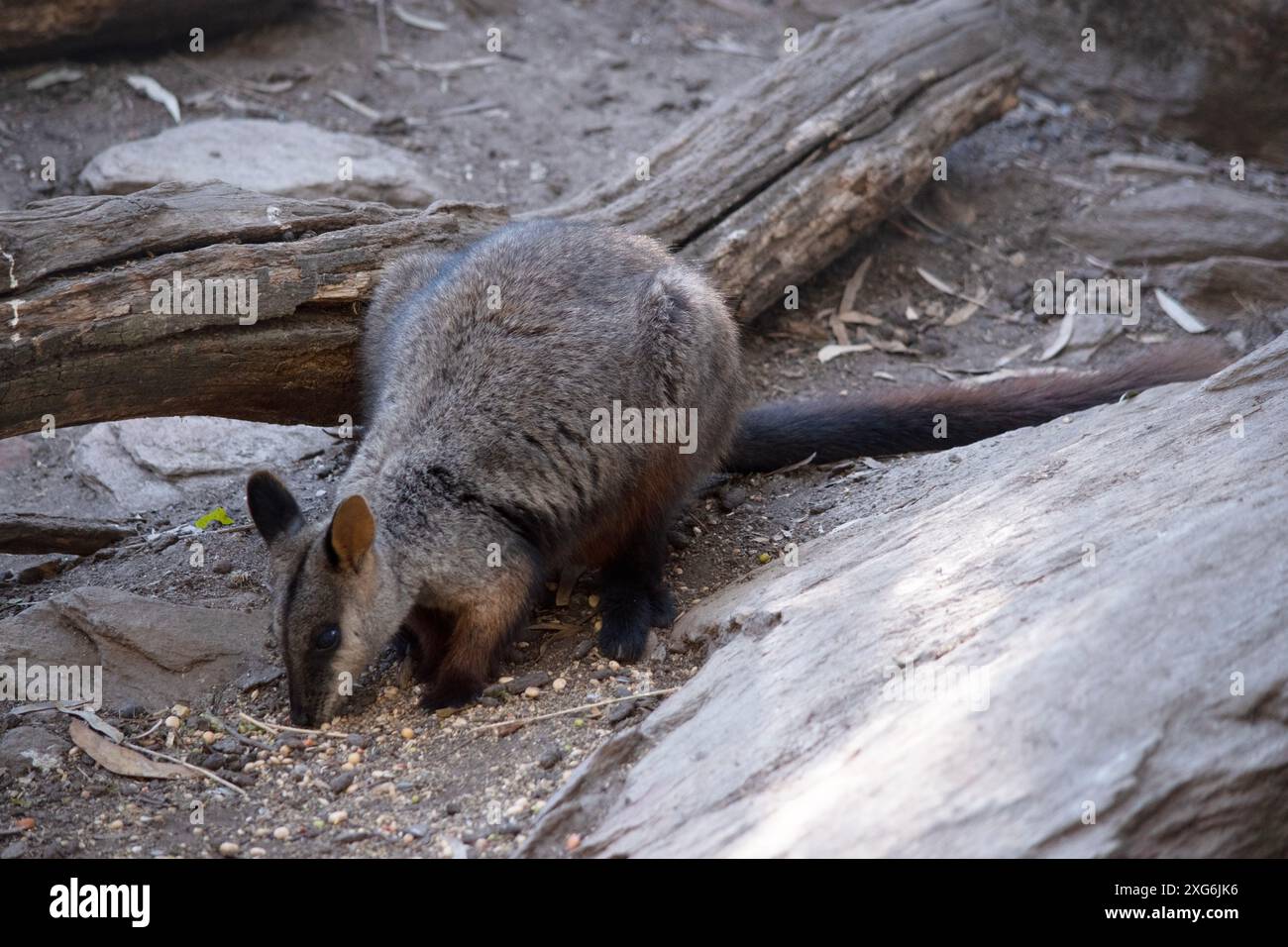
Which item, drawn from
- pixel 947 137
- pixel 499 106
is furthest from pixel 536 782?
pixel 499 106

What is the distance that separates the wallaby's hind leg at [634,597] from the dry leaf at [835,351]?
272 cm

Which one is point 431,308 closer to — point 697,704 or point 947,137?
point 697,704

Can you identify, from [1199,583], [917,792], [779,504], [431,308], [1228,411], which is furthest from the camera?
[779,504]

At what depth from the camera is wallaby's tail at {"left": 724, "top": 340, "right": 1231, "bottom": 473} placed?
6535 mm

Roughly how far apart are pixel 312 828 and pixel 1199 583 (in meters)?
3.13

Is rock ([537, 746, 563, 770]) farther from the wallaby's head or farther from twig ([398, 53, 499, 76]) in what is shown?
twig ([398, 53, 499, 76])

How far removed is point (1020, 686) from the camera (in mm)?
3500

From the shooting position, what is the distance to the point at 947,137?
8734mm

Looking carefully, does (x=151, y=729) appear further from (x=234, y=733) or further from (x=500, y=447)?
(x=500, y=447)

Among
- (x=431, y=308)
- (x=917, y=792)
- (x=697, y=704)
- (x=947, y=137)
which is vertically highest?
(x=947, y=137)

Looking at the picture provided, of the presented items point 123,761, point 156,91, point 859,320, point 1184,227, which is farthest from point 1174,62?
point 123,761

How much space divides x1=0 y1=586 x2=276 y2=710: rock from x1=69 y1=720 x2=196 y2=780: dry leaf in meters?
0.30

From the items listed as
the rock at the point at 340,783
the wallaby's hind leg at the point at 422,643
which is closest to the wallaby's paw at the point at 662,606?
the wallaby's hind leg at the point at 422,643

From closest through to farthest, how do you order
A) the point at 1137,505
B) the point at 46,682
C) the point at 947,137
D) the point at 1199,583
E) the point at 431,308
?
the point at 1199,583 < the point at 1137,505 < the point at 46,682 < the point at 431,308 < the point at 947,137
